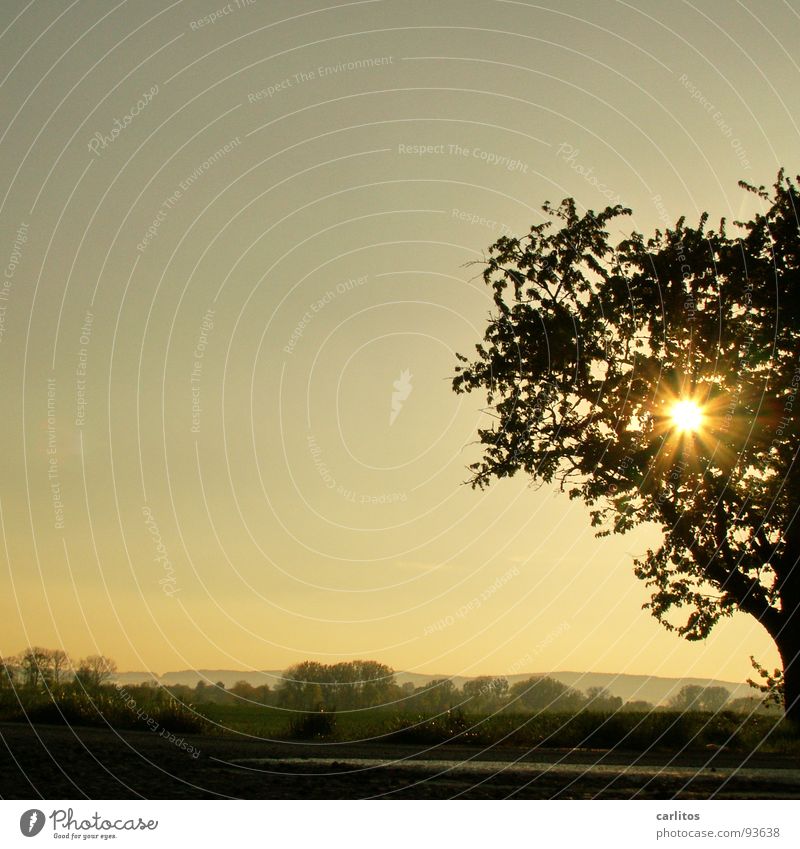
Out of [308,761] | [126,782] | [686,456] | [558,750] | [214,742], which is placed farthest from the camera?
[686,456]

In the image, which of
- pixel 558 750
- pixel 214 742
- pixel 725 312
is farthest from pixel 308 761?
pixel 725 312

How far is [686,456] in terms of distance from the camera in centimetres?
2208

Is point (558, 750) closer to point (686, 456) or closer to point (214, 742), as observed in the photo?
point (214, 742)

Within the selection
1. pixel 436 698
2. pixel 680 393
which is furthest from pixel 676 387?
pixel 436 698

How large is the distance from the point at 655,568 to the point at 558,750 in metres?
7.89

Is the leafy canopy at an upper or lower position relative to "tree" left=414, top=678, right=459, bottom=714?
upper
